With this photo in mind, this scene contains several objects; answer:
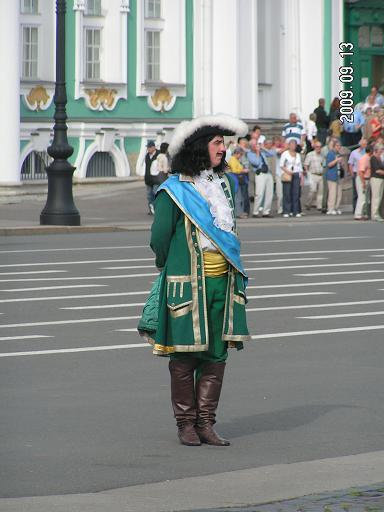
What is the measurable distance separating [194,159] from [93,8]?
33.1 m

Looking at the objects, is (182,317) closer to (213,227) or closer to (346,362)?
(213,227)

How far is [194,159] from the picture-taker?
367 inches

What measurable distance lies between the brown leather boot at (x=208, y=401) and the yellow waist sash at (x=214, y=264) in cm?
49

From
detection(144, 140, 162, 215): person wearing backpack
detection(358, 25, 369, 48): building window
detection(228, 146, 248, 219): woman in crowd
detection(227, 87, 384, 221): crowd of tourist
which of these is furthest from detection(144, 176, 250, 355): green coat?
detection(358, 25, 369, 48): building window

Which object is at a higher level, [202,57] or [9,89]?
[202,57]

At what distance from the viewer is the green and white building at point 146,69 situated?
1535 inches

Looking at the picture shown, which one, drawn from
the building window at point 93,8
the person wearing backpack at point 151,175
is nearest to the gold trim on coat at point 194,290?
the person wearing backpack at point 151,175

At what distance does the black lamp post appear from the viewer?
30297 millimetres

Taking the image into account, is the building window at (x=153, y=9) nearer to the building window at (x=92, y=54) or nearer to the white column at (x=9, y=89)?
the building window at (x=92, y=54)

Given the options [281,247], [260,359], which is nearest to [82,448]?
[260,359]

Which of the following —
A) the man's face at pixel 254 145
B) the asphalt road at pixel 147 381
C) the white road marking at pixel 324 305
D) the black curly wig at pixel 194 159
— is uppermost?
the man's face at pixel 254 145

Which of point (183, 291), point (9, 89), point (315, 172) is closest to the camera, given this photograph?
point (183, 291)

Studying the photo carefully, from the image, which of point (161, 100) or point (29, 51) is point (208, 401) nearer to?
point (29, 51)

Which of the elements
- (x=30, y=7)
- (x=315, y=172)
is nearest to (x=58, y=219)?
(x=315, y=172)
